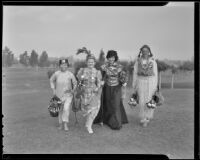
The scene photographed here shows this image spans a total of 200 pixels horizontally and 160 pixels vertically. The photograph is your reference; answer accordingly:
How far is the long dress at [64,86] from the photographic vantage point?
12.0 ft

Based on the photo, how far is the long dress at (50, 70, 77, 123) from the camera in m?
3.67

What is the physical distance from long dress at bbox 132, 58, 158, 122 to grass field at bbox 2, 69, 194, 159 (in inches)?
3.7

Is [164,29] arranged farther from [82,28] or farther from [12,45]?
[12,45]

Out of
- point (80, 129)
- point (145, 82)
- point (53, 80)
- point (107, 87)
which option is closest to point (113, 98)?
point (107, 87)

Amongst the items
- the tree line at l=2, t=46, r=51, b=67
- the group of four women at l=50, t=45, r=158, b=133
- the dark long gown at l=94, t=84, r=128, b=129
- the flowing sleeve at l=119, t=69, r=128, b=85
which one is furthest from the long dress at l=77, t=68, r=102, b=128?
the tree line at l=2, t=46, r=51, b=67

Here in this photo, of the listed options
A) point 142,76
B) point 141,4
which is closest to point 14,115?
point 142,76

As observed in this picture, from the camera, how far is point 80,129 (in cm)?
372

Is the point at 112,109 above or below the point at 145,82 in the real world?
below

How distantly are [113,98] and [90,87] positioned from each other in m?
0.32

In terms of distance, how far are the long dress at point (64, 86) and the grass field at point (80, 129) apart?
0.37ft

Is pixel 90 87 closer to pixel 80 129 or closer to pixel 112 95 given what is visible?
pixel 112 95

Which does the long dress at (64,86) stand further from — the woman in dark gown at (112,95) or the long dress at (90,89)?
the woman in dark gown at (112,95)

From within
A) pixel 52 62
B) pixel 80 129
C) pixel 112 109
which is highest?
pixel 52 62

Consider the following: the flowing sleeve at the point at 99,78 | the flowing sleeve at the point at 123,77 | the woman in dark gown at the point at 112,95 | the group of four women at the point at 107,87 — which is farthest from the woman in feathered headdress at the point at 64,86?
the flowing sleeve at the point at 123,77
